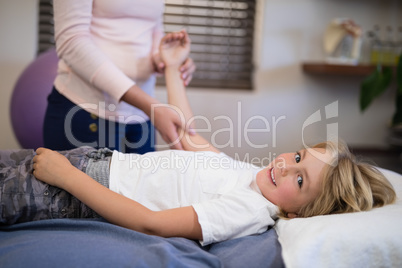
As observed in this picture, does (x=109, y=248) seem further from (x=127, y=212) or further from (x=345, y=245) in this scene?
(x=345, y=245)

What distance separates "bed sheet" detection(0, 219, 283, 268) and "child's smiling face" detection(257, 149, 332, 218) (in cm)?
14

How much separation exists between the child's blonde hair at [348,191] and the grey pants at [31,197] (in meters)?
0.50

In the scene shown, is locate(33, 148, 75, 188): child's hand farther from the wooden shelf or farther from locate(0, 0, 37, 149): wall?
the wooden shelf

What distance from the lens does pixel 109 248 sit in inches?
32.7

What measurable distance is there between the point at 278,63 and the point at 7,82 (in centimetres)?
167

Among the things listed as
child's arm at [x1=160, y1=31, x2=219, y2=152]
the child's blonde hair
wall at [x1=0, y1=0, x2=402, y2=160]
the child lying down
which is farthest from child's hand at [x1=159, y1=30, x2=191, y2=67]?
wall at [x1=0, y1=0, x2=402, y2=160]

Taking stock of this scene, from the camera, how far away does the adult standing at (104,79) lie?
1249 mm

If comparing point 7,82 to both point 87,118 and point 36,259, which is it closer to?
point 87,118

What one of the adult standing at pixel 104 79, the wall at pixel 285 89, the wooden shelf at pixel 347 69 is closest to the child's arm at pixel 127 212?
the adult standing at pixel 104 79

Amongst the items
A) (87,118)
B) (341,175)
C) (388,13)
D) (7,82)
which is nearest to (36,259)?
(87,118)

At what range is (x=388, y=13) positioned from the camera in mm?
2828

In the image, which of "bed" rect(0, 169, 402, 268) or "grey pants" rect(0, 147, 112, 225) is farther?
"grey pants" rect(0, 147, 112, 225)

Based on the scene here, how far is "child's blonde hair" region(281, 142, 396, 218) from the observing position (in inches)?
41.8

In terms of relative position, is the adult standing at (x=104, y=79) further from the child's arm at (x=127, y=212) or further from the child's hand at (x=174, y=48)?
the child's arm at (x=127, y=212)
